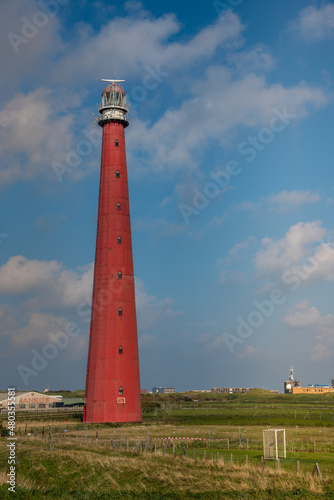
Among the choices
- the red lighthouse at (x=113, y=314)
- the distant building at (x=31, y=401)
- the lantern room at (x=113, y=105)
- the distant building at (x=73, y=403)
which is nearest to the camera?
the red lighthouse at (x=113, y=314)

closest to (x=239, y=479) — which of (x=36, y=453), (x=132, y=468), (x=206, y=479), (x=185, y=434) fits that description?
(x=206, y=479)

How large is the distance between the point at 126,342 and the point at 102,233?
511 inches

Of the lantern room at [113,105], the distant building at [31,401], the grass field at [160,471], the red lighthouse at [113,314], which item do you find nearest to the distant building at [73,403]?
the distant building at [31,401]

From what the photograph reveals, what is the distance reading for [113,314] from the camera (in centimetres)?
6125

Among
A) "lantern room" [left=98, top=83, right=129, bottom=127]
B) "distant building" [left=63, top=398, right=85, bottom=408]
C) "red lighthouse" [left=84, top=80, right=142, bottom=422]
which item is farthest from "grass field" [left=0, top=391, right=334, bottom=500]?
"distant building" [left=63, top=398, right=85, bottom=408]

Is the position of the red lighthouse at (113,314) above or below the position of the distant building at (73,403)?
above

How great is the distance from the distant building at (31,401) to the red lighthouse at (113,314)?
48.9 metres

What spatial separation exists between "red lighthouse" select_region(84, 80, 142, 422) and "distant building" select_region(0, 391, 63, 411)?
48.9 m

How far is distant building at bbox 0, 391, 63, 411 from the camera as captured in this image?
10511cm

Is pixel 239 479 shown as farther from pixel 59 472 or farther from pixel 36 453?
pixel 36 453

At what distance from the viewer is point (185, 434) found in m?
54.3

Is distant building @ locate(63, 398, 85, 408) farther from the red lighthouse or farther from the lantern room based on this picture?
the lantern room

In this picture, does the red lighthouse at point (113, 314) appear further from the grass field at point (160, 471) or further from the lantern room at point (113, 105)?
the grass field at point (160, 471)

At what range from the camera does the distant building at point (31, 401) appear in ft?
345
